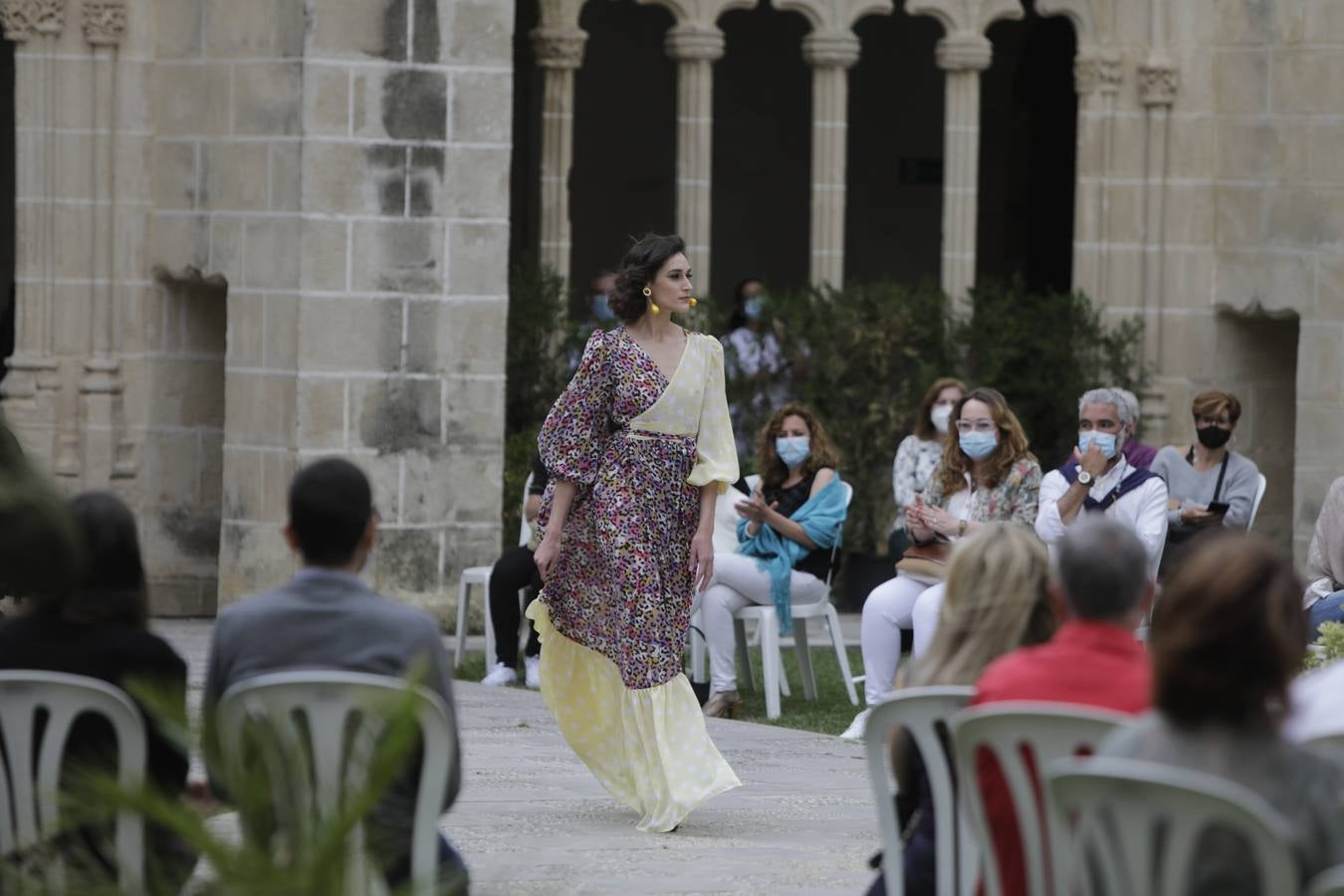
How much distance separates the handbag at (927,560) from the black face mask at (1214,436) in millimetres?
1504

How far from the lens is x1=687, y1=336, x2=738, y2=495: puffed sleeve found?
6.63 m

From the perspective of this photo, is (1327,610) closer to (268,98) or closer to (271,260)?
(271,260)

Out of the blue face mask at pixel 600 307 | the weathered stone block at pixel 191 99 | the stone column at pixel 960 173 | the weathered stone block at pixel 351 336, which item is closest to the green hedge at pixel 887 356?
the stone column at pixel 960 173

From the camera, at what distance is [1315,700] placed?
13.0 feet

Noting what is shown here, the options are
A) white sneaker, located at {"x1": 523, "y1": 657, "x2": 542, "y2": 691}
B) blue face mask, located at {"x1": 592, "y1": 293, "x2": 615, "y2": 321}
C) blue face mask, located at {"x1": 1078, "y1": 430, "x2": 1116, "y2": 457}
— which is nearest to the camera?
blue face mask, located at {"x1": 1078, "y1": 430, "x2": 1116, "y2": 457}

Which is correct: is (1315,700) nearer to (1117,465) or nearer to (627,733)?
(627,733)

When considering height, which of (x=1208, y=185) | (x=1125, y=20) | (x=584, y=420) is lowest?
(x=584, y=420)

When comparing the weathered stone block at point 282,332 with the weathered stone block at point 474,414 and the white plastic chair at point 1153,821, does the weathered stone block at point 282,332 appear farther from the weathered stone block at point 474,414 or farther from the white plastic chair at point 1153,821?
the white plastic chair at point 1153,821

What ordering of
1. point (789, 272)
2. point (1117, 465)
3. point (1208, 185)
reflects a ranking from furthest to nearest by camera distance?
point (789, 272) < point (1208, 185) < point (1117, 465)

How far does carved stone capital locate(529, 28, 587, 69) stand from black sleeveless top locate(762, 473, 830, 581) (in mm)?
3936

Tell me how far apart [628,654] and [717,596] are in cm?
261

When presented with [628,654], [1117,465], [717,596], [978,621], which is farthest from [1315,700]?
[717,596]

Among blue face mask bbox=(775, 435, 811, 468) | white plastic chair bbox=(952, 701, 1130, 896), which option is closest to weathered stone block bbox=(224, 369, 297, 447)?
blue face mask bbox=(775, 435, 811, 468)

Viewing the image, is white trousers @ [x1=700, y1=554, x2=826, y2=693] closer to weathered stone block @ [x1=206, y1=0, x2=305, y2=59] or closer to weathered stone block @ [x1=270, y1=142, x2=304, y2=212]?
weathered stone block @ [x1=270, y1=142, x2=304, y2=212]
